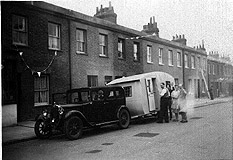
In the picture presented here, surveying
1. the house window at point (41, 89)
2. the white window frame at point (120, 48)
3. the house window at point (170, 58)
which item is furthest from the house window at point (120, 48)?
the house window at point (41, 89)

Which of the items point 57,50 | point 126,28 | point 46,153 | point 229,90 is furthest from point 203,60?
point 46,153

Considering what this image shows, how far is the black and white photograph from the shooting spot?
4297 mm

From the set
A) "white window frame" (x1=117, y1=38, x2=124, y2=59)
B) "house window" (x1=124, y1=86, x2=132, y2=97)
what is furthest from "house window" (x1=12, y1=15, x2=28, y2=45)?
"house window" (x1=124, y1=86, x2=132, y2=97)

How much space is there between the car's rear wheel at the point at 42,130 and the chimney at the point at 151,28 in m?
3.60

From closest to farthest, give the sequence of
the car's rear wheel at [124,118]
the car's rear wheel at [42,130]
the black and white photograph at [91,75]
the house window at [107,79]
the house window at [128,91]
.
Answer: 1. the black and white photograph at [91,75]
2. the house window at [107,79]
3. the car's rear wheel at [42,130]
4. the car's rear wheel at [124,118]
5. the house window at [128,91]

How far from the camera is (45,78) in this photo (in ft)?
16.0

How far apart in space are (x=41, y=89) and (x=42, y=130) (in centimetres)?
203

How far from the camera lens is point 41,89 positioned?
194 inches

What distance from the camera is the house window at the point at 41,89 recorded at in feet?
15.8

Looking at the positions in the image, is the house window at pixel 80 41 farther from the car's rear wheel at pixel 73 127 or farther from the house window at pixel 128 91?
the house window at pixel 128 91

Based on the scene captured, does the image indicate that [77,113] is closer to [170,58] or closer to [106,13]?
[170,58]

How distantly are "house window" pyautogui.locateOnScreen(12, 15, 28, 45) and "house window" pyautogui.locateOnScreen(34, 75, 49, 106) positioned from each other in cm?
79

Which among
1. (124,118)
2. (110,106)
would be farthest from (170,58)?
(124,118)

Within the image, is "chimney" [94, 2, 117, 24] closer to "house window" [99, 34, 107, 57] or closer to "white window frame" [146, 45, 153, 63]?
"house window" [99, 34, 107, 57]
